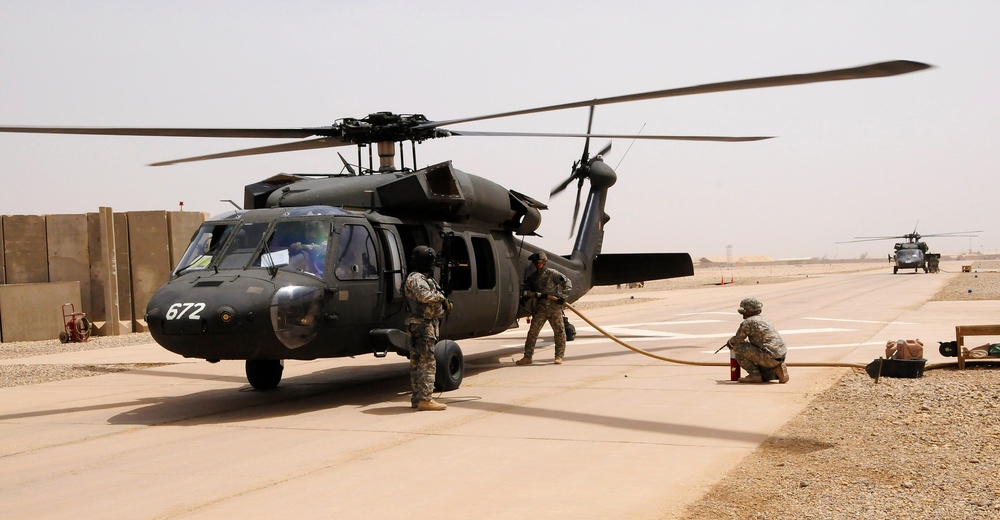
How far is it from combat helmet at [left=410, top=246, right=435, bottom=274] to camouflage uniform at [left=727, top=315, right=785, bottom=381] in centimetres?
369

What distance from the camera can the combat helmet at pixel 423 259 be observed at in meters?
9.36

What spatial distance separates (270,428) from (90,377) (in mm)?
6823

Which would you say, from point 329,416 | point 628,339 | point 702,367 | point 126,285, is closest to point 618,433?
point 329,416

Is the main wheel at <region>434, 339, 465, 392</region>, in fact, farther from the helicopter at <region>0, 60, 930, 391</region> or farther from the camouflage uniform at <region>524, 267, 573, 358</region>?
the camouflage uniform at <region>524, 267, 573, 358</region>

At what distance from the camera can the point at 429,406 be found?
9086mm

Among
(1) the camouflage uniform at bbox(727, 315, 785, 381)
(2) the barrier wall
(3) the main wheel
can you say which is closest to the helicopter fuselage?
(3) the main wheel

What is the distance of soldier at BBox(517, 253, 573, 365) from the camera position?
13.5 metres

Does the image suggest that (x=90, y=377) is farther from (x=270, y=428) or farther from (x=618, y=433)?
(x=618, y=433)

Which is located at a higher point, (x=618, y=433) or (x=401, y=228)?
(x=401, y=228)

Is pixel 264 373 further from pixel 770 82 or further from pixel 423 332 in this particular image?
pixel 770 82

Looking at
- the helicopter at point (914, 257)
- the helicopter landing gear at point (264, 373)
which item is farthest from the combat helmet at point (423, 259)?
the helicopter at point (914, 257)

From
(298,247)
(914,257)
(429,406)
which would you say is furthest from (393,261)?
(914,257)

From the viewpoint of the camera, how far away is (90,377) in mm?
13742

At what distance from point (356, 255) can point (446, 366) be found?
67.1 inches
